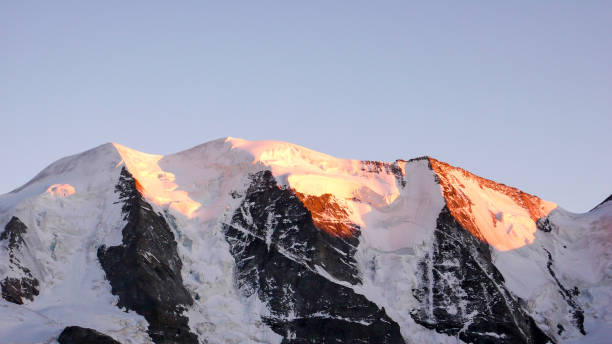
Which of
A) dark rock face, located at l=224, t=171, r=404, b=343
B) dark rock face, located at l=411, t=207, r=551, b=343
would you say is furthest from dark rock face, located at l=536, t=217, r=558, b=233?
dark rock face, located at l=224, t=171, r=404, b=343

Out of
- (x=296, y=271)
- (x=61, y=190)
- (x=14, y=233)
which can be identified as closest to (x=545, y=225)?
(x=296, y=271)

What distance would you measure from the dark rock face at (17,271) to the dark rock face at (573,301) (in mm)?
99165

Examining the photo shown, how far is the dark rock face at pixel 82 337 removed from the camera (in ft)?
401

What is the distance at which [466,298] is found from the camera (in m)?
156

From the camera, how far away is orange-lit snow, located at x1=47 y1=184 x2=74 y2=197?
518ft

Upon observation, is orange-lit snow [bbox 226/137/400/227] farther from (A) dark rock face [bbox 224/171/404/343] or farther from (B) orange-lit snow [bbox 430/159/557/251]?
(B) orange-lit snow [bbox 430/159/557/251]

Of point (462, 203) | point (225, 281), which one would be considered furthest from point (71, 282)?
point (462, 203)

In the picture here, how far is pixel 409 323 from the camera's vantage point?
15112 cm

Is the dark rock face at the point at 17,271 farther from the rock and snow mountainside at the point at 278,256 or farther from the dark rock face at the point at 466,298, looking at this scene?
the dark rock face at the point at 466,298

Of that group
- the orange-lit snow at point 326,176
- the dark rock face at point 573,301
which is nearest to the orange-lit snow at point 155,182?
the orange-lit snow at point 326,176

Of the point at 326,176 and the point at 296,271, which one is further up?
the point at 326,176

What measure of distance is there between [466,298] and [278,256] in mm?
35003

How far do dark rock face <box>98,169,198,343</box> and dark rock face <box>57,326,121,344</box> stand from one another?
10.0 m

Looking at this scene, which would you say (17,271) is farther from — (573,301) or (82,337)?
(573,301)
